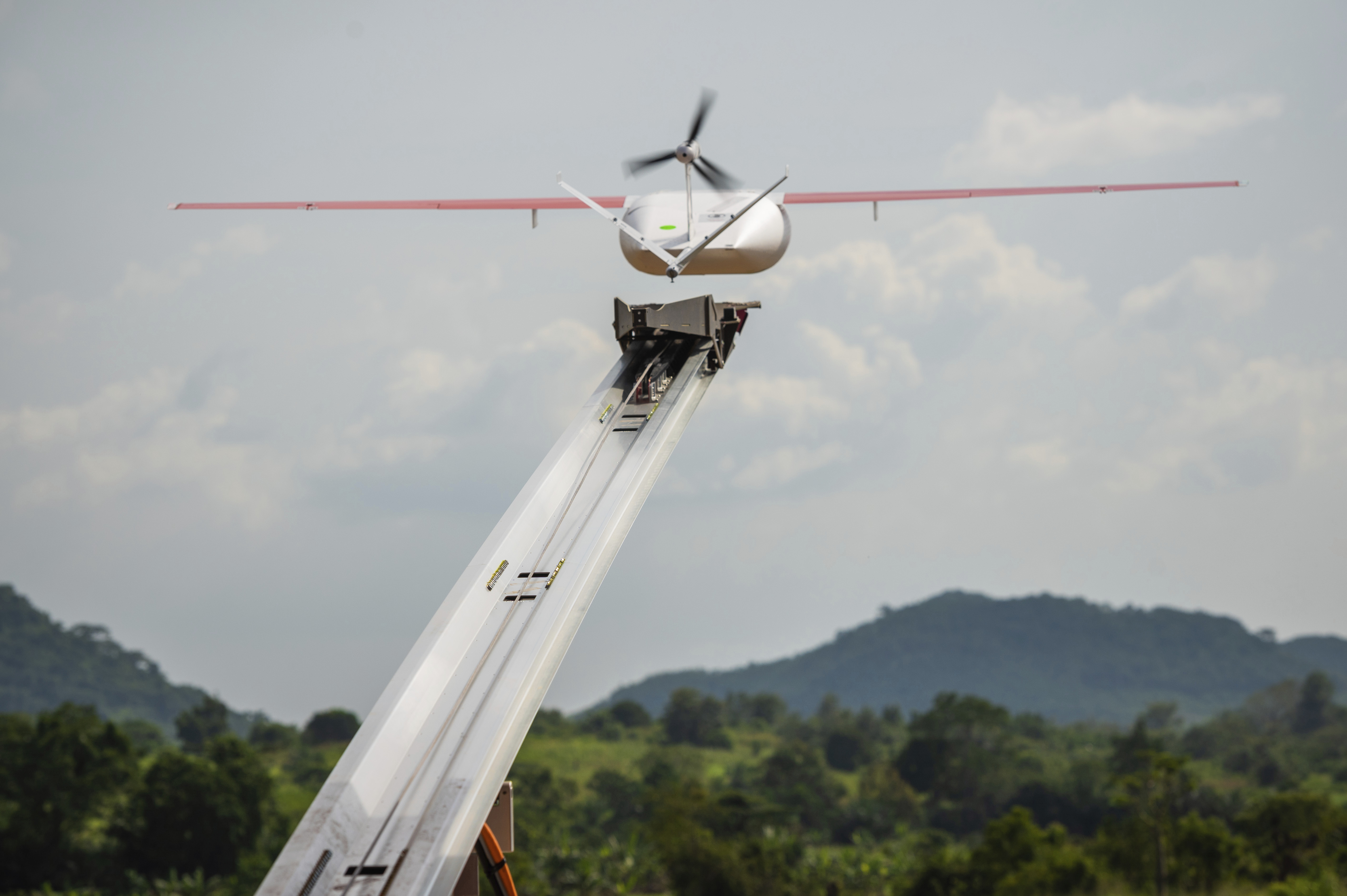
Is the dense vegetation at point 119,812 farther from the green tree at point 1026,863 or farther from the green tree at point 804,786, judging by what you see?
the green tree at point 1026,863

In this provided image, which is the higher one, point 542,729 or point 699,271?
point 542,729

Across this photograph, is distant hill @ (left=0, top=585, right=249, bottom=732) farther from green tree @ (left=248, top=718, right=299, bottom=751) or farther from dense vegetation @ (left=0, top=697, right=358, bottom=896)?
dense vegetation @ (left=0, top=697, right=358, bottom=896)

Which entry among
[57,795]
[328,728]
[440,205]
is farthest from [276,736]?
[440,205]

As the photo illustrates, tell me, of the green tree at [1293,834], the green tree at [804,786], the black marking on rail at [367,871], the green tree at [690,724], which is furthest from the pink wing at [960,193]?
the green tree at [690,724]

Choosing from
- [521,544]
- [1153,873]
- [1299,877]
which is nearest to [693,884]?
[1153,873]

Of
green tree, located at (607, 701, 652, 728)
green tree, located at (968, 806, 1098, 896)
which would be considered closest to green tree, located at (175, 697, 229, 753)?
green tree, located at (607, 701, 652, 728)

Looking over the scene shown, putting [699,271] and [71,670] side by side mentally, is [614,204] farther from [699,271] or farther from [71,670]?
[71,670]
